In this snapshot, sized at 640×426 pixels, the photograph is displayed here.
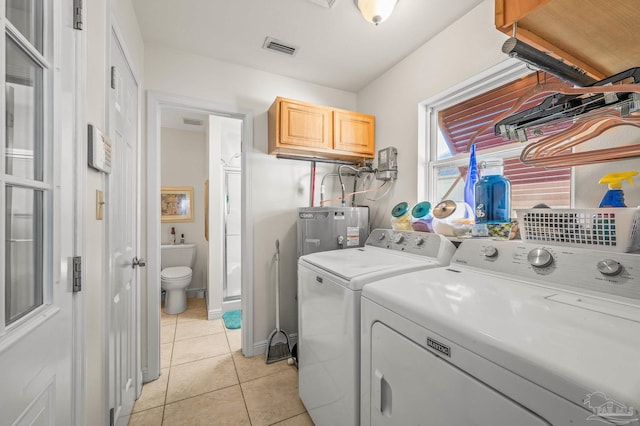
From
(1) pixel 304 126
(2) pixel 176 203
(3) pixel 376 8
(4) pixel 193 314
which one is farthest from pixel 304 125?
(2) pixel 176 203

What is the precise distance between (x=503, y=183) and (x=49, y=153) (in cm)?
181

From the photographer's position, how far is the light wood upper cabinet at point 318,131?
2143 millimetres

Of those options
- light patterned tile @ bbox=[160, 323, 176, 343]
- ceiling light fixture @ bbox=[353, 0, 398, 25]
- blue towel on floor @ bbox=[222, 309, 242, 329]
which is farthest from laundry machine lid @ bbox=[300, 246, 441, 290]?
light patterned tile @ bbox=[160, 323, 176, 343]

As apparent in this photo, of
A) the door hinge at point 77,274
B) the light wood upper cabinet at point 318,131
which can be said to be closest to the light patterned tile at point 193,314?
the light wood upper cabinet at point 318,131

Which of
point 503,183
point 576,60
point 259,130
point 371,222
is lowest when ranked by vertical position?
point 371,222

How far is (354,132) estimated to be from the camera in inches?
94.7

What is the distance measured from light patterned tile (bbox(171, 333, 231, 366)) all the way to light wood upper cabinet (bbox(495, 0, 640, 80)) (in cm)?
280

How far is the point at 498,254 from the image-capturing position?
1.11m

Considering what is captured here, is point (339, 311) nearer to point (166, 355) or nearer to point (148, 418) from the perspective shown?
point (148, 418)

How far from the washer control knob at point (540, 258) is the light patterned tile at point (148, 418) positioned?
2.16 m

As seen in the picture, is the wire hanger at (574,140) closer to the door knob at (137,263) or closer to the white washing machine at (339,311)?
the white washing machine at (339,311)

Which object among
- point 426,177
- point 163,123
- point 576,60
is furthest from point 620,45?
point 163,123

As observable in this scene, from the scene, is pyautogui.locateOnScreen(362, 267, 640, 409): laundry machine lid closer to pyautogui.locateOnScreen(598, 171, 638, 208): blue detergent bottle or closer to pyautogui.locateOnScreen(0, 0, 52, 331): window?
pyautogui.locateOnScreen(598, 171, 638, 208): blue detergent bottle

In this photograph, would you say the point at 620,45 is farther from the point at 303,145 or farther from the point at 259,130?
the point at 259,130
